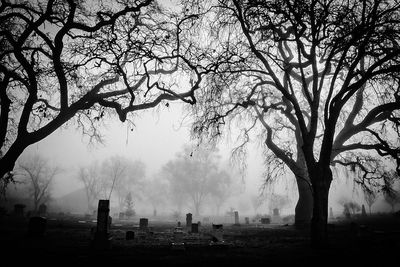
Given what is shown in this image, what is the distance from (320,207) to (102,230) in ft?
22.4

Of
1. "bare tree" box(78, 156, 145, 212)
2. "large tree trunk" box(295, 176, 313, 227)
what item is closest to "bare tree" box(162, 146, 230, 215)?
"bare tree" box(78, 156, 145, 212)

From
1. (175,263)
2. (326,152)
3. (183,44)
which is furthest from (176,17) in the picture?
(175,263)

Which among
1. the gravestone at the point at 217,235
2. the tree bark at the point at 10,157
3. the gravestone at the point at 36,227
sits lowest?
the gravestone at the point at 217,235

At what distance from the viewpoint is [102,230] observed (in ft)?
28.2

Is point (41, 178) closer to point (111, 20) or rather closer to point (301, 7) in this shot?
point (111, 20)

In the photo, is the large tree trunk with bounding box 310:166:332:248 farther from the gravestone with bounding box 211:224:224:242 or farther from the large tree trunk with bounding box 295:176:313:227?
the large tree trunk with bounding box 295:176:313:227

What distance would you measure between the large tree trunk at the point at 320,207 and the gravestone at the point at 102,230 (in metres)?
5.86

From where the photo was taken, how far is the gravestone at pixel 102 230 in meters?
7.50

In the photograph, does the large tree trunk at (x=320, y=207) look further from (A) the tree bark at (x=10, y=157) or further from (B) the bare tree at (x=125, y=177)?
(B) the bare tree at (x=125, y=177)

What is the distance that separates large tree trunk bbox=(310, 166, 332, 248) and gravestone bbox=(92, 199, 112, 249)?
19.2 ft

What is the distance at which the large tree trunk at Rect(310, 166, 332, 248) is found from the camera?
7.12 metres

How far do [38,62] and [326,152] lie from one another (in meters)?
10.9

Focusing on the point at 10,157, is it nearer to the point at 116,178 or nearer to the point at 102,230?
the point at 102,230

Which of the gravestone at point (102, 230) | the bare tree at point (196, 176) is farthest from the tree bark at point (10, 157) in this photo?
the bare tree at point (196, 176)
